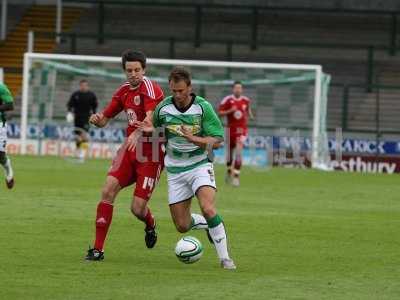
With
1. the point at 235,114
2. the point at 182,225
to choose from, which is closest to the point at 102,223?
the point at 182,225

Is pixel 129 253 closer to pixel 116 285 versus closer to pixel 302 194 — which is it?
pixel 116 285

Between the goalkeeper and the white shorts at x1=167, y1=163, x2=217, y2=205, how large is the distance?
2135 centimetres

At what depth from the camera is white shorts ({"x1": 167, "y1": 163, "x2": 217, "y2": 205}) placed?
40.4 feet

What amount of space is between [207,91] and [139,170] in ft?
79.6

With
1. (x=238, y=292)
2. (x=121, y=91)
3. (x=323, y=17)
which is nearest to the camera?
(x=238, y=292)

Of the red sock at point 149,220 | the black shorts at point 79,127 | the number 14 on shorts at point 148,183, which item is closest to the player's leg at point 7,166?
the red sock at point 149,220

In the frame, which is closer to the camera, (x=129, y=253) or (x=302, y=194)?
(x=129, y=253)

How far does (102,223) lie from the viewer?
12.7 metres

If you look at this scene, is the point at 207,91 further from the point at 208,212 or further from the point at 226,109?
the point at 208,212

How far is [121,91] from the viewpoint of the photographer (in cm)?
1335

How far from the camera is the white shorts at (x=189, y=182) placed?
1232cm

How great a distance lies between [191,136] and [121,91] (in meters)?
1.60

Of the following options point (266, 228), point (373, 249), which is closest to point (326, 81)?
point (266, 228)

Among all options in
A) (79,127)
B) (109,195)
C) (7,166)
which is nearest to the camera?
(109,195)
